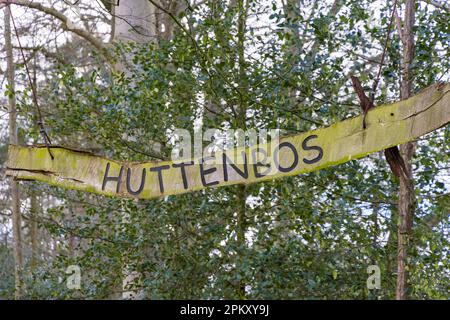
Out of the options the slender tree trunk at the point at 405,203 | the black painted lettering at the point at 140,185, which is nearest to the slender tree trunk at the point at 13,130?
the slender tree trunk at the point at 405,203

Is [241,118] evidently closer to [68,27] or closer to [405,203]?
[405,203]

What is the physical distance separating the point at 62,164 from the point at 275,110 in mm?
2063

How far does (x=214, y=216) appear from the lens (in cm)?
501

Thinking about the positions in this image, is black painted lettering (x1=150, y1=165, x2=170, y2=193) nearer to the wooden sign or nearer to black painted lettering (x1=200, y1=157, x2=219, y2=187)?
the wooden sign

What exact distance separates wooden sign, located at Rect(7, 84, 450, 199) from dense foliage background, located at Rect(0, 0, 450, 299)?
1613 millimetres

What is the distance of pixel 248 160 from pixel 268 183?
7.18 ft

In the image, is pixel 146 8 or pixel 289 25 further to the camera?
pixel 146 8

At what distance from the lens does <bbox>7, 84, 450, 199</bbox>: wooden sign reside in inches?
94.1

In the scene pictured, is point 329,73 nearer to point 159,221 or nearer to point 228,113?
point 228,113

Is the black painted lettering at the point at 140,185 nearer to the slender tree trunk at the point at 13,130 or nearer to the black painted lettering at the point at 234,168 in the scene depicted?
the black painted lettering at the point at 234,168

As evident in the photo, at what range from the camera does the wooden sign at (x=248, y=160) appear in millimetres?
2391

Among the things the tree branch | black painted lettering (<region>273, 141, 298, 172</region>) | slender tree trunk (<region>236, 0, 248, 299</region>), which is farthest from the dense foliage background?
black painted lettering (<region>273, 141, 298, 172</region>)

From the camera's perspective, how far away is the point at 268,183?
15.7ft
